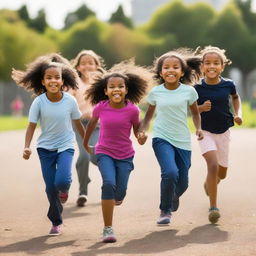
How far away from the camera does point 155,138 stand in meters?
7.90

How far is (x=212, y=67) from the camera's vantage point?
8.55 metres

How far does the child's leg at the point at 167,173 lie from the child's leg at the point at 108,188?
0.56m

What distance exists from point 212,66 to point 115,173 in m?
1.82

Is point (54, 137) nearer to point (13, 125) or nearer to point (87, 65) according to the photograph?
point (87, 65)

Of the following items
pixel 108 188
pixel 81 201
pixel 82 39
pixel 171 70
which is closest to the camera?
pixel 108 188

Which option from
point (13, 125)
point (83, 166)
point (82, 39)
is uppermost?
point (82, 39)

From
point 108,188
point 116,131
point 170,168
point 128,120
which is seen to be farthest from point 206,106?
point 108,188

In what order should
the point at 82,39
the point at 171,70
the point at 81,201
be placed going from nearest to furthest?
1. the point at 171,70
2. the point at 81,201
3. the point at 82,39

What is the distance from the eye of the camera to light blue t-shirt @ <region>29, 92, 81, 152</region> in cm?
768

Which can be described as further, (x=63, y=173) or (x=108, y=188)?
(x=63, y=173)

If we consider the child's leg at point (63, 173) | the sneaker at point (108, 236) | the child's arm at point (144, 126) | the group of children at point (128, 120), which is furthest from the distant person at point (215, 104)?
the sneaker at point (108, 236)

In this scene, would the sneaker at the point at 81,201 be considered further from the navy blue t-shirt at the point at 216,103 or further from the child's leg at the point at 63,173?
the child's leg at the point at 63,173

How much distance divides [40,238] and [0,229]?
674 millimetres

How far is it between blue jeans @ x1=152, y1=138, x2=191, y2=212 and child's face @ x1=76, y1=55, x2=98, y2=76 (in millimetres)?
2336
